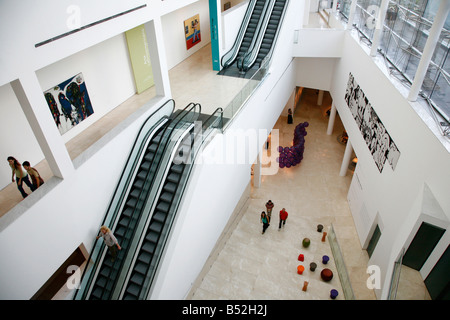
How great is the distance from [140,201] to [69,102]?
3770 mm

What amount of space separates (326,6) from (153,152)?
18.5 meters

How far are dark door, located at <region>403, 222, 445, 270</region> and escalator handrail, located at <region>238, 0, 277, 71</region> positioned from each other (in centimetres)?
958

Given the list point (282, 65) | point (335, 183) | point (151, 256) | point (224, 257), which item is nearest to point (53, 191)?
point (151, 256)

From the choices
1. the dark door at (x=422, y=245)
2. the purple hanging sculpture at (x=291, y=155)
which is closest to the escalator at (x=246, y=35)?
the purple hanging sculpture at (x=291, y=155)

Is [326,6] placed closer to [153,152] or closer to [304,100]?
[304,100]

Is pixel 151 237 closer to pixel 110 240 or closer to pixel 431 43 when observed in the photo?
pixel 110 240

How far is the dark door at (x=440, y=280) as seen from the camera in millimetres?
6980

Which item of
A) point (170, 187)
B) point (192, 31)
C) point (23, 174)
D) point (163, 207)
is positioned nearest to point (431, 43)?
point (170, 187)

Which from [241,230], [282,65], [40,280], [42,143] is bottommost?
[241,230]

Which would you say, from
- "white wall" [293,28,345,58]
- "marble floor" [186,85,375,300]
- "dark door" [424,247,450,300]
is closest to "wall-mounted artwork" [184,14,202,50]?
"white wall" [293,28,345,58]

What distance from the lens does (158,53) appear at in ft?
30.5

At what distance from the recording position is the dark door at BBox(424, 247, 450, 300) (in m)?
6.98

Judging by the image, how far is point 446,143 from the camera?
7348 mm

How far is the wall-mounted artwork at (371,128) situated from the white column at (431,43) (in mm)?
2048
